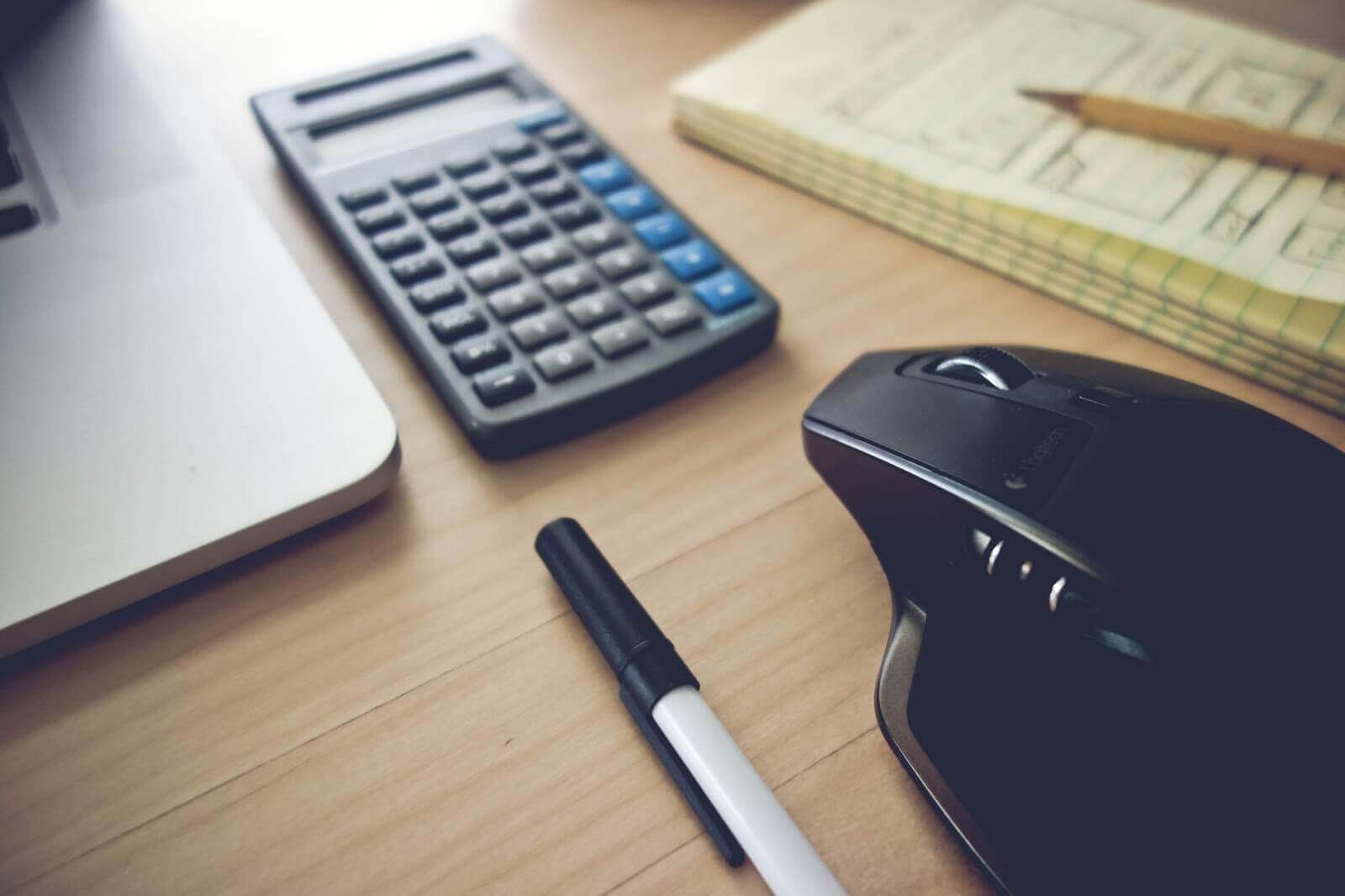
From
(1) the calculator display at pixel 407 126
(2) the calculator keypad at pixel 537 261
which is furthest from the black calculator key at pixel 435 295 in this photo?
(1) the calculator display at pixel 407 126

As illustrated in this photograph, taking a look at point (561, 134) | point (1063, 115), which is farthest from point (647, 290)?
point (1063, 115)

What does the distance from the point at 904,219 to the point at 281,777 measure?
332mm

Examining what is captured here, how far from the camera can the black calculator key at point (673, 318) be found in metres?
0.36

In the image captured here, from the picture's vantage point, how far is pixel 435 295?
0.36 metres

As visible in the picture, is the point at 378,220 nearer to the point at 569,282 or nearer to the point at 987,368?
the point at 569,282

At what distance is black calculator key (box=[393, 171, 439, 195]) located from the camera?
0.41m

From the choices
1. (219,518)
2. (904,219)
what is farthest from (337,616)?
(904,219)

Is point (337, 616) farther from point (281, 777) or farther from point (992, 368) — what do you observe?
point (992, 368)

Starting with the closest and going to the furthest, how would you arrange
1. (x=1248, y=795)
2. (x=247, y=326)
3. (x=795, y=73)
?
(x=1248, y=795) → (x=247, y=326) → (x=795, y=73)

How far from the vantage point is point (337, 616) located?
0.30 metres

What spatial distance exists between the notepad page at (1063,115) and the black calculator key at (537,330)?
0.17 meters

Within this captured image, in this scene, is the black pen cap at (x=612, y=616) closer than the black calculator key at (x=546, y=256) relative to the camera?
Yes

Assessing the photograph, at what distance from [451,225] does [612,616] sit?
192 mm

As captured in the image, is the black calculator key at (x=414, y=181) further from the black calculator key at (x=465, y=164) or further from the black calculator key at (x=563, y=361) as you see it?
the black calculator key at (x=563, y=361)
